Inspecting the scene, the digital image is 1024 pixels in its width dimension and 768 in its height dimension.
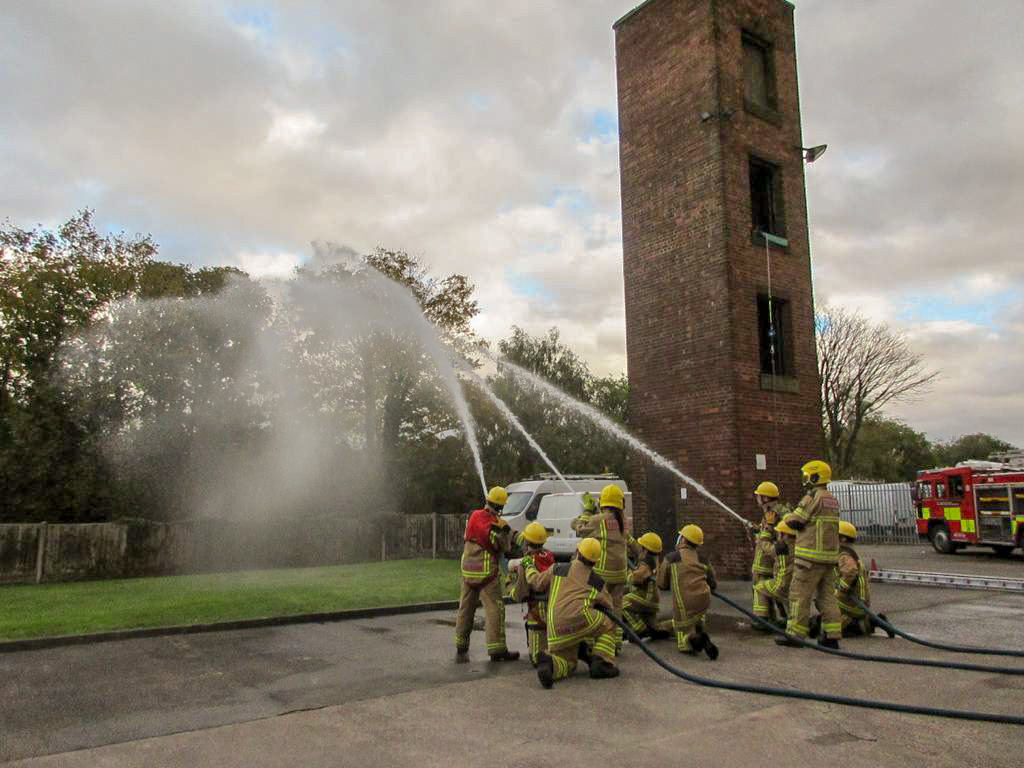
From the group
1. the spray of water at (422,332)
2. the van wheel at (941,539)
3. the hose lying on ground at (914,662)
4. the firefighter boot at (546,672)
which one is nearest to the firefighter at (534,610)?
the firefighter boot at (546,672)

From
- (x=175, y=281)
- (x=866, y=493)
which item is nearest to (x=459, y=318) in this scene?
(x=175, y=281)

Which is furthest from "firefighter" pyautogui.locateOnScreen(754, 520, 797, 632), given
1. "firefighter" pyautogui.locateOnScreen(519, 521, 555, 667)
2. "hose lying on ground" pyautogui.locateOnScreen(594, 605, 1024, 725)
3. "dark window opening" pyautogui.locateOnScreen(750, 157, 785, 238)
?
"dark window opening" pyautogui.locateOnScreen(750, 157, 785, 238)

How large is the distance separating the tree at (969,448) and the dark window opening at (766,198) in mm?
70783

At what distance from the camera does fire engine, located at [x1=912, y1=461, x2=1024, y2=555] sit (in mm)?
21391

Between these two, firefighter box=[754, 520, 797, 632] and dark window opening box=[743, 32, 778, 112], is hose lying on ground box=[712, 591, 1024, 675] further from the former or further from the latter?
dark window opening box=[743, 32, 778, 112]

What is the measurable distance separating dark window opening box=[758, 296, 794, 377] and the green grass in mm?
7738

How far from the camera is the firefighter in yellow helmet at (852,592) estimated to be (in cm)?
916

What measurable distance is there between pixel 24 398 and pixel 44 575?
6.04m

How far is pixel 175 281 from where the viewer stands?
883 inches

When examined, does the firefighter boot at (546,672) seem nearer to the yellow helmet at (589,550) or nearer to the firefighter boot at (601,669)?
the firefighter boot at (601,669)

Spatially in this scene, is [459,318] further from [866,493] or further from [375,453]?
[866,493]

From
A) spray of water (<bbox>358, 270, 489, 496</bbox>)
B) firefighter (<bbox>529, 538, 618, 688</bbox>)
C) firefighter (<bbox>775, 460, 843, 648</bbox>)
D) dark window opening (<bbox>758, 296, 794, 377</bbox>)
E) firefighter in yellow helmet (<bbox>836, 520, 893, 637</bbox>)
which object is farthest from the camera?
spray of water (<bbox>358, 270, 489, 496</bbox>)

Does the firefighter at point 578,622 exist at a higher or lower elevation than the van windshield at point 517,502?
lower

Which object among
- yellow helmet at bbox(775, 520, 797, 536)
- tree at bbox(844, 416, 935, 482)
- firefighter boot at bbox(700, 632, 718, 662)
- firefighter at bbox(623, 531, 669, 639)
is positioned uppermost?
tree at bbox(844, 416, 935, 482)
